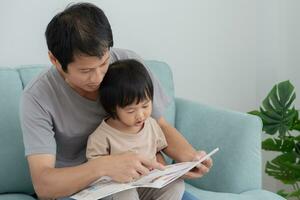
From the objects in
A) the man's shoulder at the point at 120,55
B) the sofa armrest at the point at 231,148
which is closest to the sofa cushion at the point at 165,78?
the sofa armrest at the point at 231,148

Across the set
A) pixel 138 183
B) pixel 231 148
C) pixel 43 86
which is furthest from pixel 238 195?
pixel 43 86

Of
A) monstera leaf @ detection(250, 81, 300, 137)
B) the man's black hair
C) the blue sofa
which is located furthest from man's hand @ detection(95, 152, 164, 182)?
monstera leaf @ detection(250, 81, 300, 137)

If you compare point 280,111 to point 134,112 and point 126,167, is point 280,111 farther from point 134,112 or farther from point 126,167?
point 126,167

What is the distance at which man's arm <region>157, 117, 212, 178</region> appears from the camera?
1.44 metres

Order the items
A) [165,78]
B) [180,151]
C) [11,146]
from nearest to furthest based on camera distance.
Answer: [180,151] → [11,146] → [165,78]

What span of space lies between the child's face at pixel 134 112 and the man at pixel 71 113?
10cm

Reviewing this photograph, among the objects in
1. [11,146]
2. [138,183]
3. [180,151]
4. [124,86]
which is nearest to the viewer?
[138,183]

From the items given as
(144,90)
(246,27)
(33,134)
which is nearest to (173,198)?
(144,90)

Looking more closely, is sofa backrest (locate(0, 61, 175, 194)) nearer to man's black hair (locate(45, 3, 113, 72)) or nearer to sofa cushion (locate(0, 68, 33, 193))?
sofa cushion (locate(0, 68, 33, 193))

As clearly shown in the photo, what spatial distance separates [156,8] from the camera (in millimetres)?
2258

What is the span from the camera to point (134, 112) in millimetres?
1427

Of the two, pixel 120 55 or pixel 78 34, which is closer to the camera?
pixel 78 34

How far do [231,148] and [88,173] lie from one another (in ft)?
2.06

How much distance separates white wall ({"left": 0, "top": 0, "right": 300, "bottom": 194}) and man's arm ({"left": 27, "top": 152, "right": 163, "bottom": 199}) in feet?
2.65
